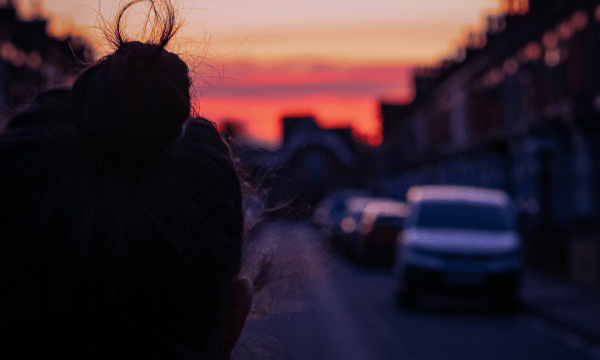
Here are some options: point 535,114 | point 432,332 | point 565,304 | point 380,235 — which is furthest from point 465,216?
point 535,114

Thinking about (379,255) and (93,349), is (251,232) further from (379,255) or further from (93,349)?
(379,255)

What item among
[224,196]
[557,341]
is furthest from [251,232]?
[557,341]

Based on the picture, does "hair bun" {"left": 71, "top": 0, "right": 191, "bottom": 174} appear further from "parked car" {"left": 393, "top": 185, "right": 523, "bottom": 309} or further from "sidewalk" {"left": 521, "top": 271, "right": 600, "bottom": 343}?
"parked car" {"left": 393, "top": 185, "right": 523, "bottom": 309}

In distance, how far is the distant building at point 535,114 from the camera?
1805 cm

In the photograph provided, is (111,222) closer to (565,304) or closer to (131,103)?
(131,103)

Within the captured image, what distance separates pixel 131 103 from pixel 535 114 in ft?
76.9

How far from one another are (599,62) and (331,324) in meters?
10.4

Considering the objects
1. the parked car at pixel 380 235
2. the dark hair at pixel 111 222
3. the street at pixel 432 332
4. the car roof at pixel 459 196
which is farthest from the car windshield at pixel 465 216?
the dark hair at pixel 111 222

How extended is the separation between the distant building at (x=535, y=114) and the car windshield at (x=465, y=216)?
347 centimetres

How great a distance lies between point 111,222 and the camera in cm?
90

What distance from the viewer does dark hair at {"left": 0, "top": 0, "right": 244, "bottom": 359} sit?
89cm

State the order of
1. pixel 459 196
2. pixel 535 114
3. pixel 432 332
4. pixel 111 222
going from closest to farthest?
pixel 111 222
pixel 432 332
pixel 459 196
pixel 535 114

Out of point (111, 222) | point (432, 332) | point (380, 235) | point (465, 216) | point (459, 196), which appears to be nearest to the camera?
point (111, 222)

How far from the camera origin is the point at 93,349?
0.90 meters
